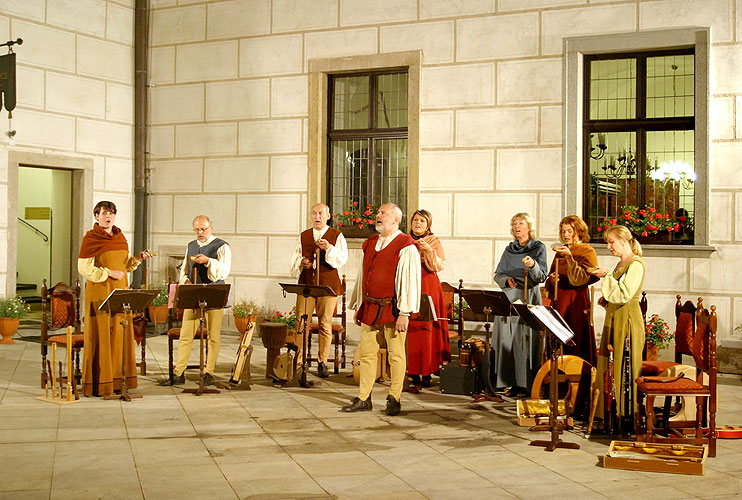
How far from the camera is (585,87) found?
10.5 meters

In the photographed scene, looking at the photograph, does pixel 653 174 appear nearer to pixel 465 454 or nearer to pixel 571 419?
pixel 571 419

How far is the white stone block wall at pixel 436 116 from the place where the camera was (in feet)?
31.9

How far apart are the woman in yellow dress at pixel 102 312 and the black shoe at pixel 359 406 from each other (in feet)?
6.75

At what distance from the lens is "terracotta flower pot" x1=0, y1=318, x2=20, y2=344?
10.9 meters

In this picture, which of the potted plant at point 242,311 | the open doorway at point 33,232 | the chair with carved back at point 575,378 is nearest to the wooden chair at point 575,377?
the chair with carved back at point 575,378

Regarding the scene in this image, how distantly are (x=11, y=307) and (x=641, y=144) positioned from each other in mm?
8044

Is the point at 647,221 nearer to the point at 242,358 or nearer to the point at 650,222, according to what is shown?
the point at 650,222

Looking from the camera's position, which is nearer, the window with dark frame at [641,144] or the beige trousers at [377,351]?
the beige trousers at [377,351]

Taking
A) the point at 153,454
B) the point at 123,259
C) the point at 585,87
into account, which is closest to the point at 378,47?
the point at 585,87

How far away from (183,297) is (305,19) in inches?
216

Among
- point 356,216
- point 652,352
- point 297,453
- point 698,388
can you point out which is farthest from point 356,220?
point 698,388

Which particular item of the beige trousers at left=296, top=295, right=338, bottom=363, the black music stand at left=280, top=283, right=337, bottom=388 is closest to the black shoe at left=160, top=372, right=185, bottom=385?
the black music stand at left=280, top=283, right=337, bottom=388

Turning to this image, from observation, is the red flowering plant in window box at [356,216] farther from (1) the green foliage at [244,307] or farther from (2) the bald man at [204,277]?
(2) the bald man at [204,277]

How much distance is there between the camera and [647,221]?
32.9 ft
